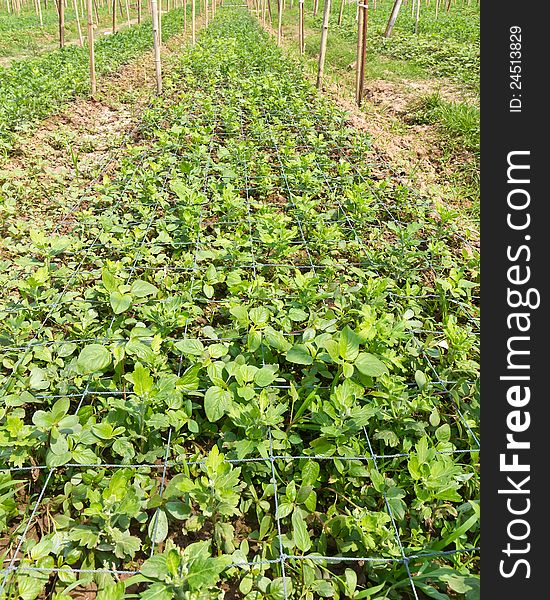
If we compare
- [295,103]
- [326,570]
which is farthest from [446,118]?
[326,570]

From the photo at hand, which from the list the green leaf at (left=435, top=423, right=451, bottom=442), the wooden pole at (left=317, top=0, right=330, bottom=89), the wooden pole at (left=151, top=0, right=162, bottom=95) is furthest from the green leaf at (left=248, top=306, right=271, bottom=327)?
the wooden pole at (left=317, top=0, right=330, bottom=89)

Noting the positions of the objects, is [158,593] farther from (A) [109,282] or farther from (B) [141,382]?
(A) [109,282]

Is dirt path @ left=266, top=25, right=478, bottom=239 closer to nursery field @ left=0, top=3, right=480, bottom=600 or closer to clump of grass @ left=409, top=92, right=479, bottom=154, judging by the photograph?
clump of grass @ left=409, top=92, right=479, bottom=154

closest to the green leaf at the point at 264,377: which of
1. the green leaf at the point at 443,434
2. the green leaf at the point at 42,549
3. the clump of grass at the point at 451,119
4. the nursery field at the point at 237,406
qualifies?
the nursery field at the point at 237,406

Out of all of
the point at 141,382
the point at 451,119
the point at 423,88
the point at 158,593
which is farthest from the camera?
the point at 423,88

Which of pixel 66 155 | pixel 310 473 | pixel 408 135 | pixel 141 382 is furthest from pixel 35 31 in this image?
pixel 310 473

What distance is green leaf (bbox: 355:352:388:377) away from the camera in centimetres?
A: 219

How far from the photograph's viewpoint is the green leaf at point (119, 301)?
2.65 metres

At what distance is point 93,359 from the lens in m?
2.27

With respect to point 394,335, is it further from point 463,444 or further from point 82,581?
point 82,581

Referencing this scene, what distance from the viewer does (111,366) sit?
255 cm

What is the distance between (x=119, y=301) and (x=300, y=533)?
1.59 meters

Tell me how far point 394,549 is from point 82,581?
1.10m

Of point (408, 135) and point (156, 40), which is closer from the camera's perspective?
Answer: point (408, 135)
